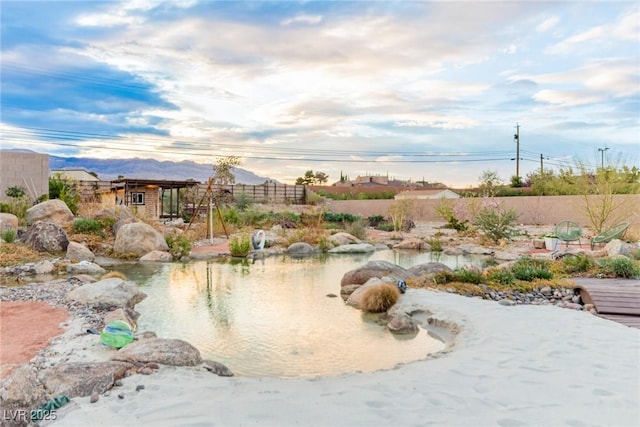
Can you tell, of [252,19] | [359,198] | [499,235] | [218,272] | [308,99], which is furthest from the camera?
[359,198]

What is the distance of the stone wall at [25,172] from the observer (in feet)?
58.3

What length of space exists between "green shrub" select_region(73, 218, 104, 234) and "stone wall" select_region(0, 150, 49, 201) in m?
6.09

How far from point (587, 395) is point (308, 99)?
14646 mm

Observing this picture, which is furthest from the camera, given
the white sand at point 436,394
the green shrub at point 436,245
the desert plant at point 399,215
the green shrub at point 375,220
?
the green shrub at point 375,220

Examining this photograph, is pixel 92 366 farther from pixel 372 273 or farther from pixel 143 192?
pixel 143 192

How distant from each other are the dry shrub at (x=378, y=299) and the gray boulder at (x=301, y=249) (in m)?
6.91

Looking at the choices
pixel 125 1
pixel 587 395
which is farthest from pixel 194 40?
pixel 587 395

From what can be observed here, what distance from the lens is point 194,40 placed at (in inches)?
404

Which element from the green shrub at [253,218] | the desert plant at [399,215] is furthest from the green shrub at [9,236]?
the desert plant at [399,215]

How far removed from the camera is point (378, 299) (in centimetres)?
651

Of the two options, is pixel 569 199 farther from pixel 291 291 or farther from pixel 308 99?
pixel 291 291

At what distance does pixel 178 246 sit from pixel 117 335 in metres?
8.43

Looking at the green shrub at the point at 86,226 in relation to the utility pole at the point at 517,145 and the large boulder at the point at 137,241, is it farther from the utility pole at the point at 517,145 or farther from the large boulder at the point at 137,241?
the utility pole at the point at 517,145

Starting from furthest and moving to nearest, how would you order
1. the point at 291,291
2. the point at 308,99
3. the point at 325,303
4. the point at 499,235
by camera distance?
the point at 308,99 < the point at 499,235 < the point at 291,291 < the point at 325,303
